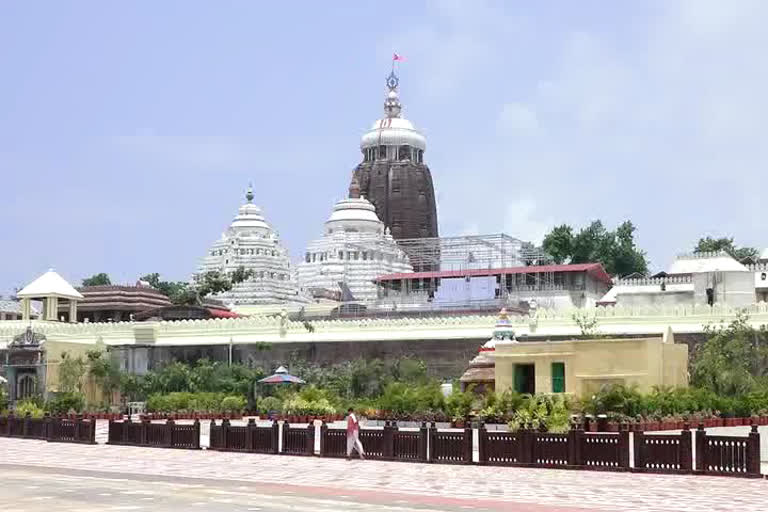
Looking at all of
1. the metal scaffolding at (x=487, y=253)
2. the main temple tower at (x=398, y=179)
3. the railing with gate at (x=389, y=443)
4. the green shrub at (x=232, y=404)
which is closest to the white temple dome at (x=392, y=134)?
the main temple tower at (x=398, y=179)

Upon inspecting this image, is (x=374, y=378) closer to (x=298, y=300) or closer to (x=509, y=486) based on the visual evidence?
(x=509, y=486)

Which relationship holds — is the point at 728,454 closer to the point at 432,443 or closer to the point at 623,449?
the point at 623,449

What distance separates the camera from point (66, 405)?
122ft

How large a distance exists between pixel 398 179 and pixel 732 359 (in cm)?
5439

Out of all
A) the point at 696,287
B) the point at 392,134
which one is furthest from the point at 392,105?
the point at 696,287

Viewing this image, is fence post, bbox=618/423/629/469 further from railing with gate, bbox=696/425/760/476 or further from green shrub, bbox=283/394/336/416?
green shrub, bbox=283/394/336/416

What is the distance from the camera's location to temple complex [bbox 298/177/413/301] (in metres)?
79.2

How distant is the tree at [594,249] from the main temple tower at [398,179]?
33.9ft

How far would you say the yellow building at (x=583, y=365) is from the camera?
33.6 meters

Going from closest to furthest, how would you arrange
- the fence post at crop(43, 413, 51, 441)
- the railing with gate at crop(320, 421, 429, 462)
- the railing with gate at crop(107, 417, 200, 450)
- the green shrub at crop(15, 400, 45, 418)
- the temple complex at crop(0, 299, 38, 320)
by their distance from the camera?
the railing with gate at crop(320, 421, 429, 462), the railing with gate at crop(107, 417, 200, 450), the fence post at crop(43, 413, 51, 441), the green shrub at crop(15, 400, 45, 418), the temple complex at crop(0, 299, 38, 320)

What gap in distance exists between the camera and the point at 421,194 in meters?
90.7

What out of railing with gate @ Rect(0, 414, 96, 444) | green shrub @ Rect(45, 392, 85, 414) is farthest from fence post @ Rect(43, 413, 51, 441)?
green shrub @ Rect(45, 392, 85, 414)

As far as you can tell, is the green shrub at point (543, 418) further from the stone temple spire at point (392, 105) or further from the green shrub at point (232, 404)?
the stone temple spire at point (392, 105)

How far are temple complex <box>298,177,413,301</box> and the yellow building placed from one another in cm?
4206
